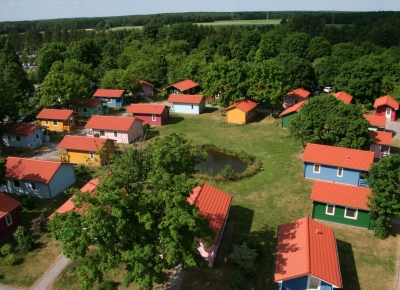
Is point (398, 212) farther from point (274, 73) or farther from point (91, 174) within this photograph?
point (274, 73)

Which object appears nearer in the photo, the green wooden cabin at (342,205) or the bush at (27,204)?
the green wooden cabin at (342,205)

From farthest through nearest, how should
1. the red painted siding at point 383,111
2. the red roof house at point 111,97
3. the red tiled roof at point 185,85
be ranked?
the red tiled roof at point 185,85
the red roof house at point 111,97
the red painted siding at point 383,111

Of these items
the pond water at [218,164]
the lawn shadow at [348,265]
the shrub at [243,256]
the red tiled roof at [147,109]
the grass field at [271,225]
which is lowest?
the pond water at [218,164]

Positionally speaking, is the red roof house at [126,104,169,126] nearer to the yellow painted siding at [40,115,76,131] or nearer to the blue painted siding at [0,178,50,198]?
the yellow painted siding at [40,115,76,131]

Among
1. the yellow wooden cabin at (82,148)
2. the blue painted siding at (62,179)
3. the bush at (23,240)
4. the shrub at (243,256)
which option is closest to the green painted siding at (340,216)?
the shrub at (243,256)

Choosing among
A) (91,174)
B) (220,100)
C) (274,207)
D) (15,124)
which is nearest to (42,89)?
(15,124)

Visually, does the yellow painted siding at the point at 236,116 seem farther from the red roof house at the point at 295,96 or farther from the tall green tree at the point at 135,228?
the tall green tree at the point at 135,228
